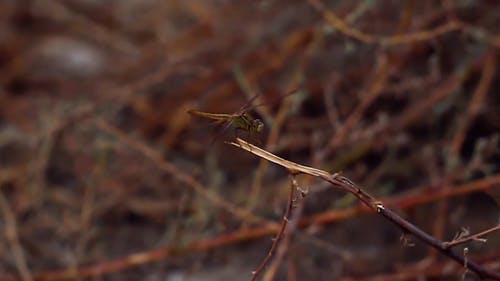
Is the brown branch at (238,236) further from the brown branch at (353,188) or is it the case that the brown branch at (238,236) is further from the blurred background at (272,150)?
the brown branch at (353,188)

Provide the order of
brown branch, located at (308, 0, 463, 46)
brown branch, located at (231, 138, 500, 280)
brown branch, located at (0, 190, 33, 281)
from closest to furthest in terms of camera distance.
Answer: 1. brown branch, located at (231, 138, 500, 280)
2. brown branch, located at (308, 0, 463, 46)
3. brown branch, located at (0, 190, 33, 281)

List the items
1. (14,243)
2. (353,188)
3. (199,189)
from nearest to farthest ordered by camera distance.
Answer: (353,188) < (199,189) < (14,243)

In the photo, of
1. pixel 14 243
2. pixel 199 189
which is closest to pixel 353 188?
pixel 199 189

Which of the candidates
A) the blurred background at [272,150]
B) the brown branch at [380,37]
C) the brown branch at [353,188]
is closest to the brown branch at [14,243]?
the blurred background at [272,150]

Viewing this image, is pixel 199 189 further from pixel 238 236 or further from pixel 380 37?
pixel 380 37

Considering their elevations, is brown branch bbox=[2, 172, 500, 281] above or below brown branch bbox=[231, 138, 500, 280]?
above

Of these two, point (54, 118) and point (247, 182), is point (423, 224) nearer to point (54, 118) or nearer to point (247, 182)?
point (247, 182)

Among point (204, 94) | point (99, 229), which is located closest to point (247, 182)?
point (204, 94)

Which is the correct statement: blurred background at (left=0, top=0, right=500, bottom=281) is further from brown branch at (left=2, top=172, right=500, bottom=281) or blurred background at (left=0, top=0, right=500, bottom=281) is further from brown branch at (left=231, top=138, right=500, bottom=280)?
brown branch at (left=231, top=138, right=500, bottom=280)

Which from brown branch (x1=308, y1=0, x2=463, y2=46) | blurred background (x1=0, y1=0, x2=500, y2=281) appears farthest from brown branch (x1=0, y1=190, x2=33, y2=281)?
brown branch (x1=308, y1=0, x2=463, y2=46)
